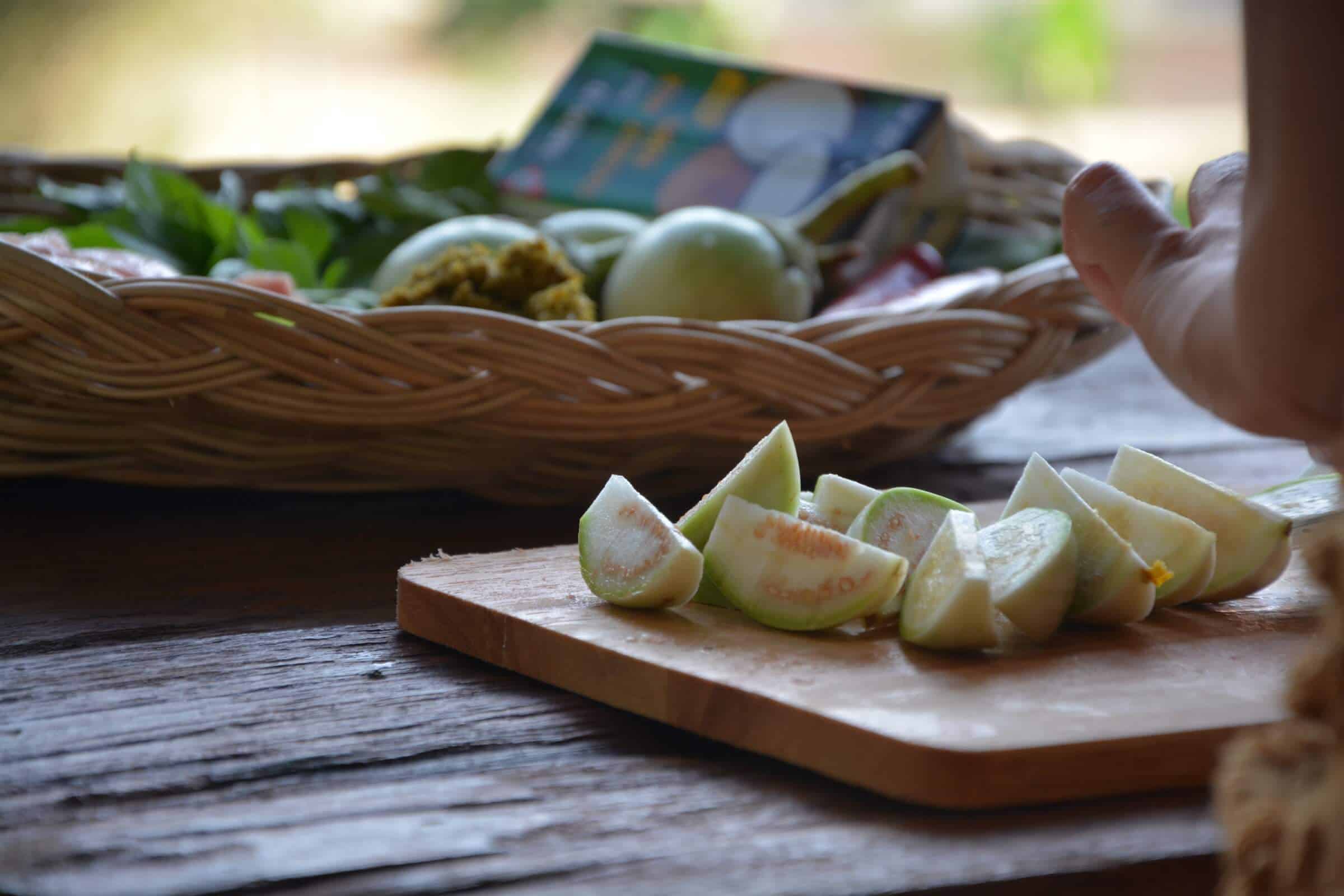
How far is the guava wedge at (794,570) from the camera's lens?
2.05ft

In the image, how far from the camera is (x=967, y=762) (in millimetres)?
468

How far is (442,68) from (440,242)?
5794mm

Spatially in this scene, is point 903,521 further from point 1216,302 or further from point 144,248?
point 144,248

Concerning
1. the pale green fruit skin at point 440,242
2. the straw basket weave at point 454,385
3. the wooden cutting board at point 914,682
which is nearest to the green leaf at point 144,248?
the pale green fruit skin at point 440,242

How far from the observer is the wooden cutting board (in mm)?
480

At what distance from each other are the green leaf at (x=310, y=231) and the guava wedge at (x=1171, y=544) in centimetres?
102

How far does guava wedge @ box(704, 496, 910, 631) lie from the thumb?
0.56 ft

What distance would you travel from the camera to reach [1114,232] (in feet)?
2.00

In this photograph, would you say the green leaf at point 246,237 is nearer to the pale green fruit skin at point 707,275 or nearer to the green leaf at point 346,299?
the green leaf at point 346,299

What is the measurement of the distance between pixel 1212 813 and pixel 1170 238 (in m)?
0.26

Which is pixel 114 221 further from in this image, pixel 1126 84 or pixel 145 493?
pixel 1126 84

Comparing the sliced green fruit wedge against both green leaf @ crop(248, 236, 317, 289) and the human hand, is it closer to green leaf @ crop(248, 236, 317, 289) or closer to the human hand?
the human hand

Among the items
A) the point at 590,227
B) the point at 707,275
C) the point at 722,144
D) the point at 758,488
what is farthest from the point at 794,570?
the point at 722,144

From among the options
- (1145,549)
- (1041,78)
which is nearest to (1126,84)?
(1041,78)
